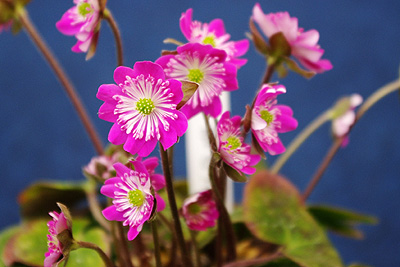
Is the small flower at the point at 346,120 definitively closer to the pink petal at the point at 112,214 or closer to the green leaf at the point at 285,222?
the green leaf at the point at 285,222

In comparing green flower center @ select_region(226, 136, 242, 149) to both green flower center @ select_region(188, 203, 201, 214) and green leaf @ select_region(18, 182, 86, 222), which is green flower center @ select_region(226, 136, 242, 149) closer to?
green flower center @ select_region(188, 203, 201, 214)

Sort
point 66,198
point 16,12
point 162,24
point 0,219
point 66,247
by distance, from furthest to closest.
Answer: point 0,219 → point 162,24 → point 66,198 → point 16,12 → point 66,247

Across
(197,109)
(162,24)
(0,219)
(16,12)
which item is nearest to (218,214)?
(197,109)

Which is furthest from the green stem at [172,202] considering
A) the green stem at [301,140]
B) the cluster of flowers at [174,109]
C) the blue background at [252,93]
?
the blue background at [252,93]

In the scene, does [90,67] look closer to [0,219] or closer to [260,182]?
[0,219]

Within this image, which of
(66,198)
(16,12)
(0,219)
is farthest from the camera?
(0,219)

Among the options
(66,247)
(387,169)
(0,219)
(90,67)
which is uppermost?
(90,67)
